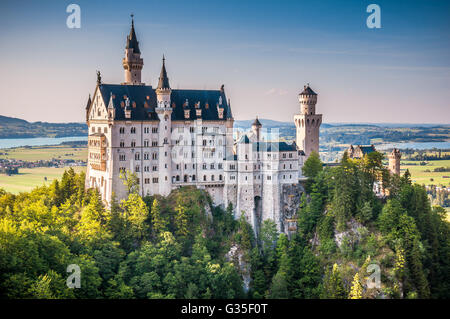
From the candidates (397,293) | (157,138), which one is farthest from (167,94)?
(397,293)

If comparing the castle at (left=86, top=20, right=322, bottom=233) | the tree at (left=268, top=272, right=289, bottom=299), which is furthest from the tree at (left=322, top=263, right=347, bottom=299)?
the castle at (left=86, top=20, right=322, bottom=233)

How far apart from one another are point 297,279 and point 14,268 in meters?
41.2

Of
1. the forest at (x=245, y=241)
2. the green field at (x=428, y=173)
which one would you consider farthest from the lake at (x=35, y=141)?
the green field at (x=428, y=173)

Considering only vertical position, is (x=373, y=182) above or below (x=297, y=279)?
above

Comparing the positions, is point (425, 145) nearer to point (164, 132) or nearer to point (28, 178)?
point (164, 132)

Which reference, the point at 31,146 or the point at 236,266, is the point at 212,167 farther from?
the point at 31,146

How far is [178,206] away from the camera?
8338 centimetres

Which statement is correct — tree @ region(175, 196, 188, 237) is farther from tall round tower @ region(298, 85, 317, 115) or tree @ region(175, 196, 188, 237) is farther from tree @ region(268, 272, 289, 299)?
tall round tower @ region(298, 85, 317, 115)

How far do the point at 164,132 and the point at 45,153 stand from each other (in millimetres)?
52602

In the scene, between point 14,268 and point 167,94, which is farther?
point 167,94

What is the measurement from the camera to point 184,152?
8794 centimetres

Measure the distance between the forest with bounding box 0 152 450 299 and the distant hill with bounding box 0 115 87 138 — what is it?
28923mm

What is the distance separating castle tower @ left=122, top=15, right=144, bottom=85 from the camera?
9181 cm

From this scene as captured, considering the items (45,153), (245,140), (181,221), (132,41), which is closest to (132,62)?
(132,41)
